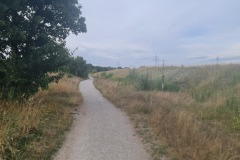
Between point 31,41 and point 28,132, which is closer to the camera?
point 28,132

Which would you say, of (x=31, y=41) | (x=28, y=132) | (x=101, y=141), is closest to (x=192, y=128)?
(x=101, y=141)

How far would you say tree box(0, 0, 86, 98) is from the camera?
14.5 metres

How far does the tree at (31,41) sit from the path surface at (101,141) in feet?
10.6

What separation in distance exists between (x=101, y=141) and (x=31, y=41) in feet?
28.9

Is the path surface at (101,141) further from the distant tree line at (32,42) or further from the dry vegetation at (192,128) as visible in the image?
the distant tree line at (32,42)

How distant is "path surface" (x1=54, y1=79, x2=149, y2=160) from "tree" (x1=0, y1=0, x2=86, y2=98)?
3226 millimetres

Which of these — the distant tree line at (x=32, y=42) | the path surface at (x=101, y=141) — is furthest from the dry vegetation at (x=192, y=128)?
the distant tree line at (x=32, y=42)

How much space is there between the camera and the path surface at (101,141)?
343 inches

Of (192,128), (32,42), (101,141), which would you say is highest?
(32,42)

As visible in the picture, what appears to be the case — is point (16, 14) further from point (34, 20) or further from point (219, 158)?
point (219, 158)

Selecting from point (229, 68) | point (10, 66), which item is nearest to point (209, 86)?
point (229, 68)

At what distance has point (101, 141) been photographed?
10.2 m

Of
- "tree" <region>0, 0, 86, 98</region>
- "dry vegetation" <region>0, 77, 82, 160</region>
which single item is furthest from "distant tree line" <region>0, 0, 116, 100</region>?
"dry vegetation" <region>0, 77, 82, 160</region>

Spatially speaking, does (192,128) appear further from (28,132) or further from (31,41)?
(31,41)
